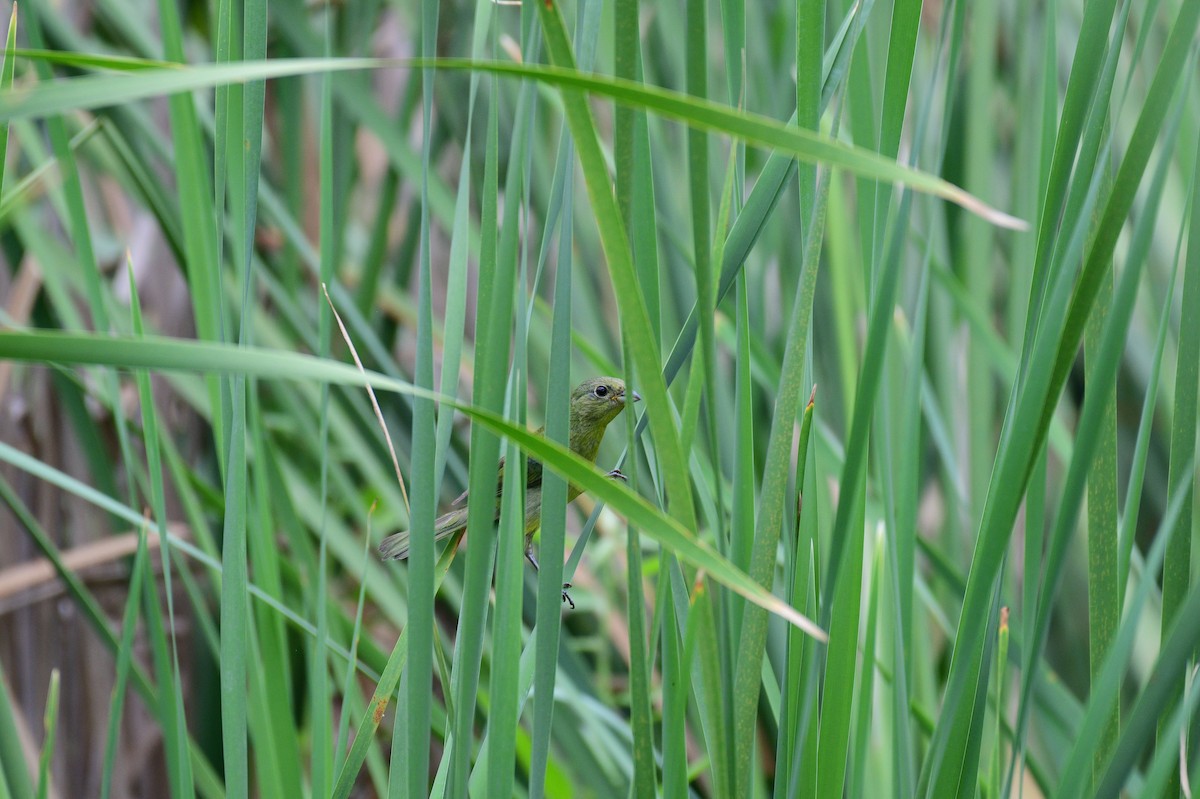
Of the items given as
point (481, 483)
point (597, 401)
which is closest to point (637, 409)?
point (597, 401)

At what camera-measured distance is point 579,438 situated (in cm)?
159

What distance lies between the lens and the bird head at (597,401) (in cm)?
144

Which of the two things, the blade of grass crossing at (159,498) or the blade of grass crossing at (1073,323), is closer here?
the blade of grass crossing at (1073,323)

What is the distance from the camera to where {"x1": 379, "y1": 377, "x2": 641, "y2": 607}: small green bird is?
4.36 feet

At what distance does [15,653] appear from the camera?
2014 millimetres

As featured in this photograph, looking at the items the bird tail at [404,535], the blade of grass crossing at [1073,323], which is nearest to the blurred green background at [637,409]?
the blade of grass crossing at [1073,323]

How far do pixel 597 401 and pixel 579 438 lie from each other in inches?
4.0

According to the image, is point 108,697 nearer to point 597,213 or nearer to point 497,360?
point 497,360

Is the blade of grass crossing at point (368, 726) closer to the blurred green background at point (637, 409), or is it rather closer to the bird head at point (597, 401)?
the blurred green background at point (637, 409)

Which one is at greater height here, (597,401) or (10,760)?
(597,401)

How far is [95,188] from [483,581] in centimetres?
178

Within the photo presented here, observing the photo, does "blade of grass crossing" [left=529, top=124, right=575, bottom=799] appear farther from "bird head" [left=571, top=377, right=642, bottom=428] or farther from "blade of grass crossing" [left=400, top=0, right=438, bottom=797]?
"bird head" [left=571, top=377, right=642, bottom=428]

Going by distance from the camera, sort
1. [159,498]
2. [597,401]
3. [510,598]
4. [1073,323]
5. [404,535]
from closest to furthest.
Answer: [1073,323] < [510,598] < [159,498] < [404,535] < [597,401]

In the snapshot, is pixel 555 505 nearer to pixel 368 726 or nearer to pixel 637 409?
pixel 368 726
